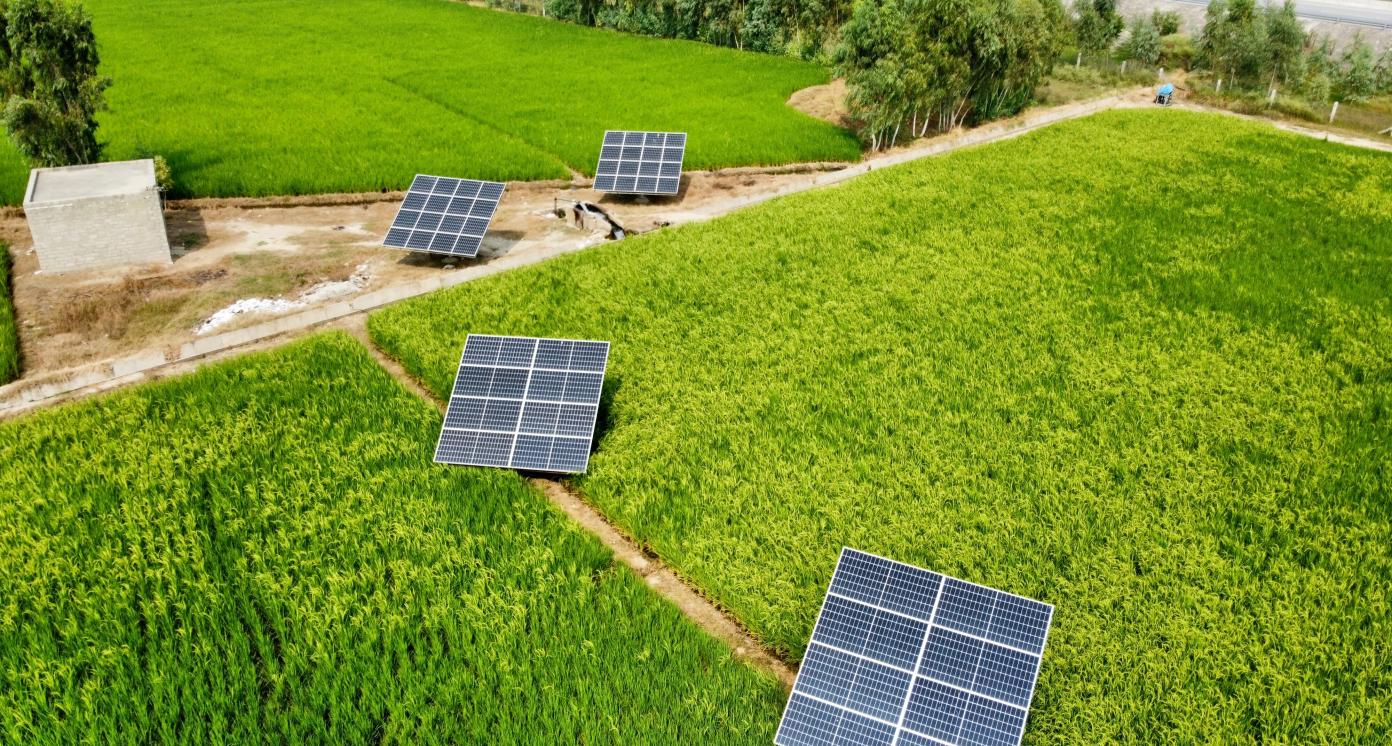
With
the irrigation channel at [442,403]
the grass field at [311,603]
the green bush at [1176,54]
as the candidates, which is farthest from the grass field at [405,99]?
the green bush at [1176,54]

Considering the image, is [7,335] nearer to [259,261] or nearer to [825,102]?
[259,261]

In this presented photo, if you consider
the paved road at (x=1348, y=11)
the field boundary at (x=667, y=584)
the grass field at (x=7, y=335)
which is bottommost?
the field boundary at (x=667, y=584)

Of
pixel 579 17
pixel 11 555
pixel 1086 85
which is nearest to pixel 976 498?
pixel 11 555

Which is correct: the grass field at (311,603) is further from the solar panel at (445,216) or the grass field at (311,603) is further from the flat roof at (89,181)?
the flat roof at (89,181)

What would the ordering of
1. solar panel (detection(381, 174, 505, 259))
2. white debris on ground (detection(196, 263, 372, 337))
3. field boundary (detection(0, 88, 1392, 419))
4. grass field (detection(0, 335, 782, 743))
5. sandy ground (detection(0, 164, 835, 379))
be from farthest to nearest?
solar panel (detection(381, 174, 505, 259)), white debris on ground (detection(196, 263, 372, 337)), sandy ground (detection(0, 164, 835, 379)), field boundary (detection(0, 88, 1392, 419)), grass field (detection(0, 335, 782, 743))

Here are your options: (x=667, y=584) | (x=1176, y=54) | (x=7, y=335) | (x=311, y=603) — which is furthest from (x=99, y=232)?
(x=1176, y=54)

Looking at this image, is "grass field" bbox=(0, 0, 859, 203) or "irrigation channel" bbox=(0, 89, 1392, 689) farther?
"grass field" bbox=(0, 0, 859, 203)

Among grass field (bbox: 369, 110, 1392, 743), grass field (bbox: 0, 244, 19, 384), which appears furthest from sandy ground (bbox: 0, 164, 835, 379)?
grass field (bbox: 369, 110, 1392, 743)

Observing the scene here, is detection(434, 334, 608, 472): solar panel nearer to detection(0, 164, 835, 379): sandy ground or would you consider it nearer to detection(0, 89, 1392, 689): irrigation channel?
detection(0, 89, 1392, 689): irrigation channel
